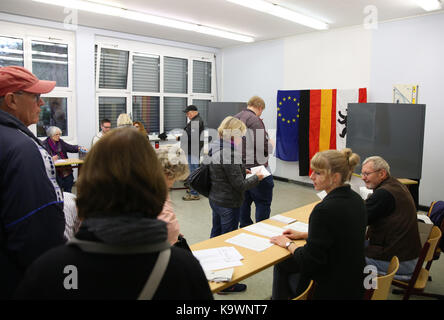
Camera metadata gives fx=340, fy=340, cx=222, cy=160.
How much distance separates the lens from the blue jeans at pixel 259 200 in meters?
3.86

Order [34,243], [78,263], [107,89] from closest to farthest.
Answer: [78,263]
[34,243]
[107,89]

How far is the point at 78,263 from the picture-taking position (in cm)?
77

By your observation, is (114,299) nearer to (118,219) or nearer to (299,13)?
(118,219)

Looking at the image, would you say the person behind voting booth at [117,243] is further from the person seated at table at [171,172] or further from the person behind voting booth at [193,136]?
the person behind voting booth at [193,136]

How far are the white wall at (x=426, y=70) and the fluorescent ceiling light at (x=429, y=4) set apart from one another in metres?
0.40

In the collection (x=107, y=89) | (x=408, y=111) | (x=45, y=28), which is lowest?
(x=408, y=111)

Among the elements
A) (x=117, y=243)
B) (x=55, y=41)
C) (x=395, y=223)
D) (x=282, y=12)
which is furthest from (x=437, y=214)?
(x=55, y=41)

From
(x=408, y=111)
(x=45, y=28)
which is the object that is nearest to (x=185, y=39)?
(x=45, y=28)

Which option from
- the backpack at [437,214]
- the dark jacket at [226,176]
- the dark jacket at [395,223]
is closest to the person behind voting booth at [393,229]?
the dark jacket at [395,223]

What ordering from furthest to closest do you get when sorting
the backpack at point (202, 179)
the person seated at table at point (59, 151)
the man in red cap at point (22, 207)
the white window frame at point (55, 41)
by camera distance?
the white window frame at point (55, 41)
the person seated at table at point (59, 151)
the backpack at point (202, 179)
the man in red cap at point (22, 207)

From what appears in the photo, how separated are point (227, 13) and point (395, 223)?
4.15m

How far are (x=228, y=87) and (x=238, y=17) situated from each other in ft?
9.81

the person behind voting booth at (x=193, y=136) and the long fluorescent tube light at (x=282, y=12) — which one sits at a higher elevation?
the long fluorescent tube light at (x=282, y=12)

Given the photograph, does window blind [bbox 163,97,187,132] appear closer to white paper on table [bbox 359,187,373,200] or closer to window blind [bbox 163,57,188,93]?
window blind [bbox 163,57,188,93]
